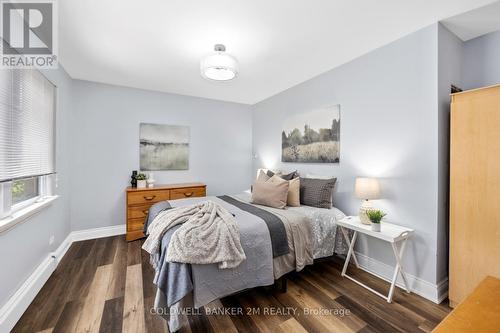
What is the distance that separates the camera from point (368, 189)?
2186mm

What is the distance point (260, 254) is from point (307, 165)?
1.88m

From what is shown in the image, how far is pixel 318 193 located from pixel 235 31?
2043 mm

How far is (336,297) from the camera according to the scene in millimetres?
1983

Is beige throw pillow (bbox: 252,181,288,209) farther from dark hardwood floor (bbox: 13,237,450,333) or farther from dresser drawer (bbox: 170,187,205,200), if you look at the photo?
dresser drawer (bbox: 170,187,205,200)

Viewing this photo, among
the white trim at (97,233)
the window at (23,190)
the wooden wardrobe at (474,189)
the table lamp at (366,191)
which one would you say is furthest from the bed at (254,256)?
the white trim at (97,233)

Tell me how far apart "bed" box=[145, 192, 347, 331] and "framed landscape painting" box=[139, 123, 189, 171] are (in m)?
1.49

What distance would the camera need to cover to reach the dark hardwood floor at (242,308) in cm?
162

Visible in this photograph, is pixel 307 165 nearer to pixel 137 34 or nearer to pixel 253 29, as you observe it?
pixel 253 29

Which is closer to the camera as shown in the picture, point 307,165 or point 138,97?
point 307,165

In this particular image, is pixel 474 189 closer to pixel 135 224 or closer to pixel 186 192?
pixel 186 192

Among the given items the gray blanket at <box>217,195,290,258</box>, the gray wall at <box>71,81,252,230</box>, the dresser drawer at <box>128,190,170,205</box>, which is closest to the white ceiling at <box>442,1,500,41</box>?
the gray blanket at <box>217,195,290,258</box>

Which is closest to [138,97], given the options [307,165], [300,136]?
[300,136]

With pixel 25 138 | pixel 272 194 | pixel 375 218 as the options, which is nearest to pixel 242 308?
pixel 272 194

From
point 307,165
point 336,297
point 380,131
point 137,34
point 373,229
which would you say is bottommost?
point 336,297
